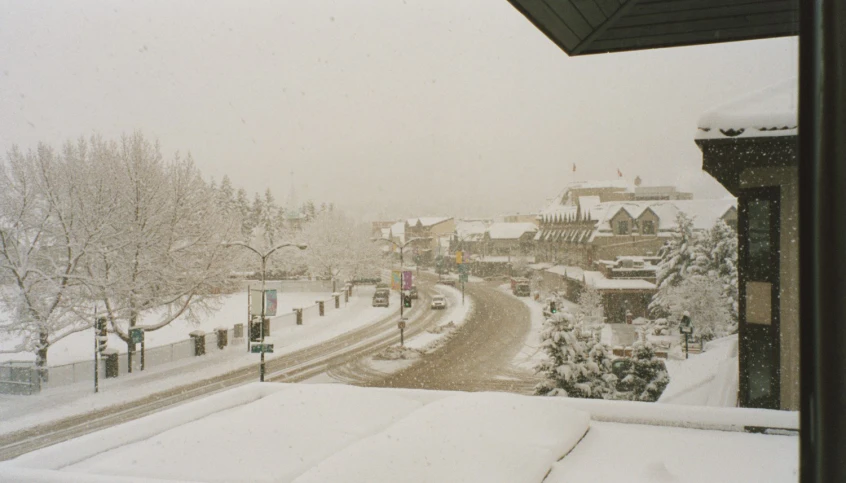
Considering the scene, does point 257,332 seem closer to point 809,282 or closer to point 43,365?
point 43,365

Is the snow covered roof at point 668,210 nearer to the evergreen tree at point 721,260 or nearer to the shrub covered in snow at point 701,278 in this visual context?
the shrub covered in snow at point 701,278

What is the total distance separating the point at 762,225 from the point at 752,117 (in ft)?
2.55

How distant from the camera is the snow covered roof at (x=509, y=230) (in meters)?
29.0

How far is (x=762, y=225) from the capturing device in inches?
152

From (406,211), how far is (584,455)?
30001 millimetres

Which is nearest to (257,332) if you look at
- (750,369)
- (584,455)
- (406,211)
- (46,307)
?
(46,307)

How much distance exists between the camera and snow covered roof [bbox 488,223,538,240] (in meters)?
29.0

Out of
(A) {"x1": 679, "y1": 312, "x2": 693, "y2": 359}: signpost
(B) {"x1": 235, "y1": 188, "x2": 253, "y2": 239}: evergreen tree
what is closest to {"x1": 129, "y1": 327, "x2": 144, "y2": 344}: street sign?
(B) {"x1": 235, "y1": 188, "x2": 253, "y2": 239}: evergreen tree

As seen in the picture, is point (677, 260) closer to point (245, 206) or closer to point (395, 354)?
point (395, 354)

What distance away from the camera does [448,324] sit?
2459 cm

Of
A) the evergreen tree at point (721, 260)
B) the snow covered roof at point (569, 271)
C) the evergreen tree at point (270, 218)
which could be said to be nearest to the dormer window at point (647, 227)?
the evergreen tree at point (721, 260)

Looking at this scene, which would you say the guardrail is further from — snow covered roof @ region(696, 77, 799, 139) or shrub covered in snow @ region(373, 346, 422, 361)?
snow covered roof @ region(696, 77, 799, 139)

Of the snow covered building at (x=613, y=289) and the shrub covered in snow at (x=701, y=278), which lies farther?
the snow covered building at (x=613, y=289)

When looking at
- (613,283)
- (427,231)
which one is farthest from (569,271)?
(427,231)
